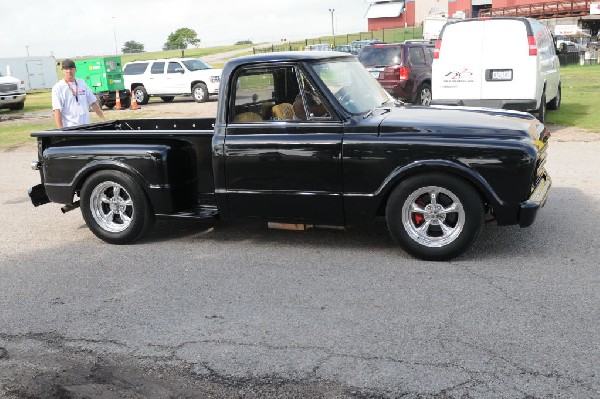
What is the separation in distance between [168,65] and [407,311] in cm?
2356

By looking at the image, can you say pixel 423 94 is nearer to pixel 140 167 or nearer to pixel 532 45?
pixel 532 45

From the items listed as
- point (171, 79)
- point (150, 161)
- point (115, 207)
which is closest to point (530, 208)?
point (150, 161)

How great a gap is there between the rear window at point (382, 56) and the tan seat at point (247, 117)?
38.0 ft

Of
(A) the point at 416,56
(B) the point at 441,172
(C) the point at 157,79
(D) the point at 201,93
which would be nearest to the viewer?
(B) the point at 441,172

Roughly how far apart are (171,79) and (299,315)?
2302cm

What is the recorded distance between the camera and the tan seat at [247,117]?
19.6 ft

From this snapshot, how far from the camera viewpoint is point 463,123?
5453 mm

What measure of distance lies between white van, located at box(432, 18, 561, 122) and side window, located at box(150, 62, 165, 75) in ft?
53.7

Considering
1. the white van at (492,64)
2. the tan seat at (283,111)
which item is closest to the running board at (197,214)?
the tan seat at (283,111)

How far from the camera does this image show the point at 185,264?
5.85m

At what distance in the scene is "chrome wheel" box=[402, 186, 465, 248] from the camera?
5.40 metres

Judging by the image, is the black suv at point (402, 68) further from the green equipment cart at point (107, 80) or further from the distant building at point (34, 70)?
the distant building at point (34, 70)

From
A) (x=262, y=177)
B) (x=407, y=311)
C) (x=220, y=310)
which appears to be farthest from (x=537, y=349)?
(x=262, y=177)

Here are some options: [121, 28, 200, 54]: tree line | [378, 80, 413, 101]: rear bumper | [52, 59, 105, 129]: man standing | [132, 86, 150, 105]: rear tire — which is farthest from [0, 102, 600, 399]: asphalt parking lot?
[121, 28, 200, 54]: tree line
